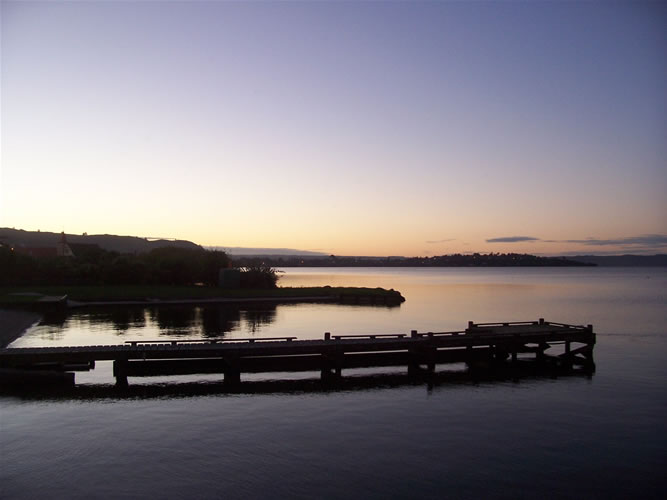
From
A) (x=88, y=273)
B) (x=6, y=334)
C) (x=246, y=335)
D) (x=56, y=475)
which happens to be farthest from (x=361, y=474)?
(x=88, y=273)

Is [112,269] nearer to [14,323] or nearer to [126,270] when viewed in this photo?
[126,270]

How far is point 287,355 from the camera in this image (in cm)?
3384

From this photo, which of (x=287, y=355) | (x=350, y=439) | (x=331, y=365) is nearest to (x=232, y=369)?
(x=287, y=355)

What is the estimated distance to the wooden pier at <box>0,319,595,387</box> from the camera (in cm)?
2888

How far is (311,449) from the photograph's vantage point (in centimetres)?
1977

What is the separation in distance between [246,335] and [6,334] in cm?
1958

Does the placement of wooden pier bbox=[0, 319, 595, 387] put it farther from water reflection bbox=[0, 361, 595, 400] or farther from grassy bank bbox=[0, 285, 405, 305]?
grassy bank bbox=[0, 285, 405, 305]

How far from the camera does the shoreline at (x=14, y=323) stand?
42406 mm

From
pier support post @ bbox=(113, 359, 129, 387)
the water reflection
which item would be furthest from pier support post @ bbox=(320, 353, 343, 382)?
pier support post @ bbox=(113, 359, 129, 387)

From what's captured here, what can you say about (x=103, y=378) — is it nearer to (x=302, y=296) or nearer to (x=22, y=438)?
(x=22, y=438)

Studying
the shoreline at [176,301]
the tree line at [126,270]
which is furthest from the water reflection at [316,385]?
the tree line at [126,270]

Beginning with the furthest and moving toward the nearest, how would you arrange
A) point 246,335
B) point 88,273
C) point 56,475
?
point 88,273
point 246,335
point 56,475

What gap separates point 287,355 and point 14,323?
31.1m

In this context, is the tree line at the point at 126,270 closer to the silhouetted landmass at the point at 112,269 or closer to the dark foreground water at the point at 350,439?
the silhouetted landmass at the point at 112,269
